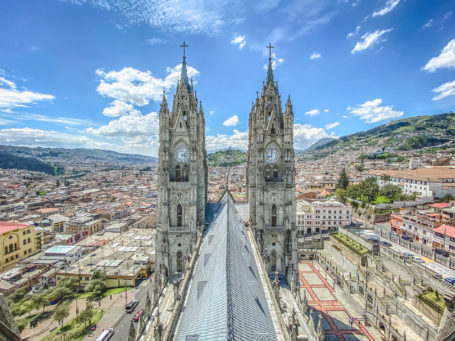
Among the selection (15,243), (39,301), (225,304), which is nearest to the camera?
(225,304)

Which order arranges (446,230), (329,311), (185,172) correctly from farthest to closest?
(446,230) < (329,311) < (185,172)

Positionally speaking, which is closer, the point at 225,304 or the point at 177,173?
the point at 225,304

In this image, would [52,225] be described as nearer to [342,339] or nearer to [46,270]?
[46,270]

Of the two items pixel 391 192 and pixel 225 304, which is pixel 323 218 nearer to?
pixel 391 192

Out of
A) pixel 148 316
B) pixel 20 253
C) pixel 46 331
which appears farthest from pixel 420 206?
pixel 20 253

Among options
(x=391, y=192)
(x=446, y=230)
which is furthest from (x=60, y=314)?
(x=391, y=192)

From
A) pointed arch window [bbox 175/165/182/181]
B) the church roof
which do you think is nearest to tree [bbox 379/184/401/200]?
pointed arch window [bbox 175/165/182/181]

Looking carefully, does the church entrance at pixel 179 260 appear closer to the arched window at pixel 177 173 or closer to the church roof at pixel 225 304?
the arched window at pixel 177 173
